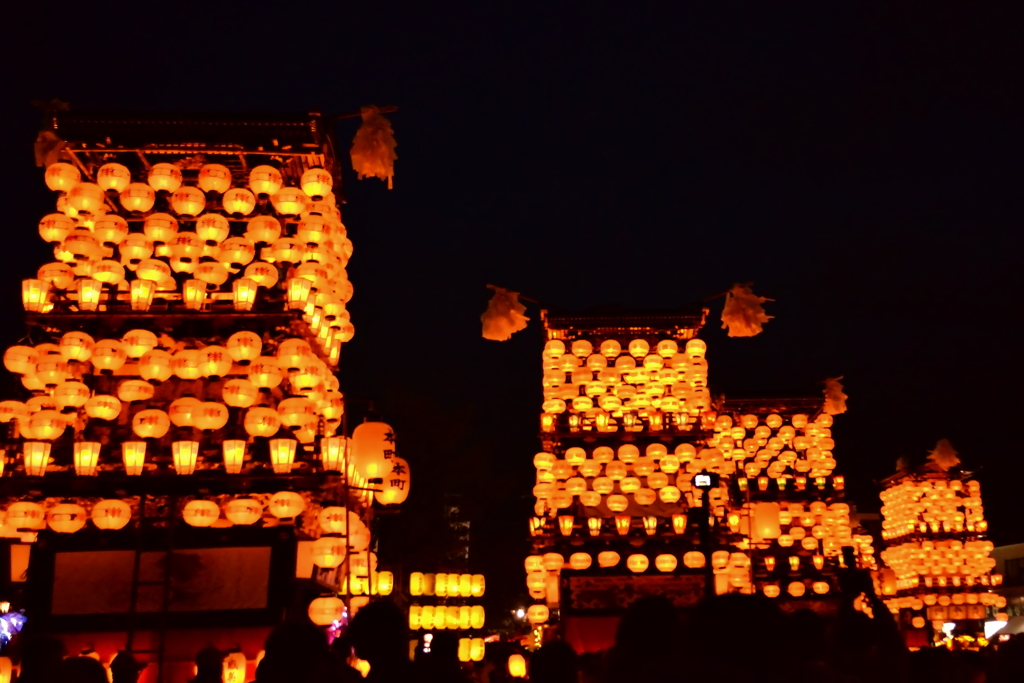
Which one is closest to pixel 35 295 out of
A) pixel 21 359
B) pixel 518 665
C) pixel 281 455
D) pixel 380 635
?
pixel 21 359

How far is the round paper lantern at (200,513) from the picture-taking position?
43.4 feet

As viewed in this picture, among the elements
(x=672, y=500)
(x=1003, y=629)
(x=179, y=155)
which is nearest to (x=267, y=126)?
(x=179, y=155)

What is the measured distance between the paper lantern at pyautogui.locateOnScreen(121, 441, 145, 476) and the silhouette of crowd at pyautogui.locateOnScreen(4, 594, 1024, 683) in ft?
30.1

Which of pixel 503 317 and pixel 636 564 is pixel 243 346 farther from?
pixel 636 564

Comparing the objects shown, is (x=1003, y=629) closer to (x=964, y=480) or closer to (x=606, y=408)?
(x=964, y=480)

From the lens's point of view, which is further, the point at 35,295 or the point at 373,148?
the point at 373,148

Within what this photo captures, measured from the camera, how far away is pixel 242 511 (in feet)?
44.1

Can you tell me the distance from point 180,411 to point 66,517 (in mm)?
2112

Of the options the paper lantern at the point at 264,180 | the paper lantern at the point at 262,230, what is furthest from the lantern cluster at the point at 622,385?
the paper lantern at the point at 264,180

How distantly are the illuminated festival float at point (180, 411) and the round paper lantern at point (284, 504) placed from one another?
1.0 inches

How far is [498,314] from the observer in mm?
22125

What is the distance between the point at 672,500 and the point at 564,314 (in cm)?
518

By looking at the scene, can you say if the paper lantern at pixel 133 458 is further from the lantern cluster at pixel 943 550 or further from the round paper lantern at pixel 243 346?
the lantern cluster at pixel 943 550

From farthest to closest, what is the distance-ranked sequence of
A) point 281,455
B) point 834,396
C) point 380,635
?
point 834,396 < point 281,455 < point 380,635
